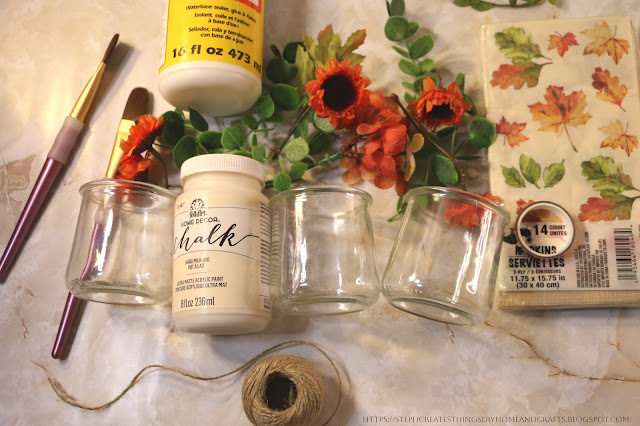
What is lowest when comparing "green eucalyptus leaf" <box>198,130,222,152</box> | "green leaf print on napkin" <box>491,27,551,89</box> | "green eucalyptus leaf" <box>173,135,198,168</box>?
"green eucalyptus leaf" <box>173,135,198,168</box>

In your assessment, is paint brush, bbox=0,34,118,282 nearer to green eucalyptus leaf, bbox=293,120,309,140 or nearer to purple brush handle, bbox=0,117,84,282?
purple brush handle, bbox=0,117,84,282

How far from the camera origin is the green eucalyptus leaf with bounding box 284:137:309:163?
683 mm

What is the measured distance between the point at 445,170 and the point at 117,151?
1.36 ft

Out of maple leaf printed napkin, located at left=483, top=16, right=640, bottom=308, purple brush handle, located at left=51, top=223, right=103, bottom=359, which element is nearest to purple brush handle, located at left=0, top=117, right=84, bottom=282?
purple brush handle, located at left=51, top=223, right=103, bottom=359

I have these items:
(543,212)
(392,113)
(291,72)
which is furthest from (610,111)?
(291,72)

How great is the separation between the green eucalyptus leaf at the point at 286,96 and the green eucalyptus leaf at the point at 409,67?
136mm

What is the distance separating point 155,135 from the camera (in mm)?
693

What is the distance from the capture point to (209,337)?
700mm

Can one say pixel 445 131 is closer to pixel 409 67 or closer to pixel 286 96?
pixel 409 67

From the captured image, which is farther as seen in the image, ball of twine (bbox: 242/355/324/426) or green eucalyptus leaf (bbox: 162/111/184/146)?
green eucalyptus leaf (bbox: 162/111/184/146)

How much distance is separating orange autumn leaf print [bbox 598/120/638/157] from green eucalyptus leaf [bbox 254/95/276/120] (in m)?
0.40

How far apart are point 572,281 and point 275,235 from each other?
34cm

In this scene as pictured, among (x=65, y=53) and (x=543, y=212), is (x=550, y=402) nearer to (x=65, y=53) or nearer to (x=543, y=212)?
(x=543, y=212)

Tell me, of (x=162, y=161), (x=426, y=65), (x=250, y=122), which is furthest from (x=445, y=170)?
(x=162, y=161)
